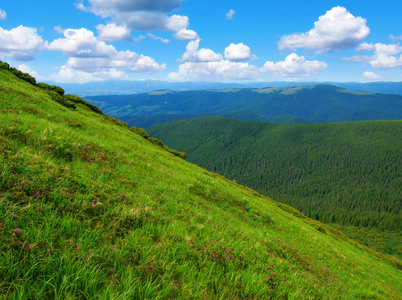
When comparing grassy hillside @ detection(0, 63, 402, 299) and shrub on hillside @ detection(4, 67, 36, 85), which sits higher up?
shrub on hillside @ detection(4, 67, 36, 85)

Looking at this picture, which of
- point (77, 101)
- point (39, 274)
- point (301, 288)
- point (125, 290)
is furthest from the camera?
point (77, 101)

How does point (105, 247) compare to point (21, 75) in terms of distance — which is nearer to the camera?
point (105, 247)

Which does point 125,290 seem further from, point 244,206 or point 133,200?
point 244,206

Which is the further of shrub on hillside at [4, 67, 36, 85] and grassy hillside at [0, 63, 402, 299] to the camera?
shrub on hillside at [4, 67, 36, 85]

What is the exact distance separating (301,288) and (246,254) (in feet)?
5.13

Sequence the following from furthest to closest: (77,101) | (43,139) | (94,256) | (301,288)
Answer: (77,101) → (43,139) → (301,288) → (94,256)

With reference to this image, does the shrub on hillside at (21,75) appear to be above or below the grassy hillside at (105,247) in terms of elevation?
above

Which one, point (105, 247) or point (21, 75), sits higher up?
point (21, 75)

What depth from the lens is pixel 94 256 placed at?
356 cm

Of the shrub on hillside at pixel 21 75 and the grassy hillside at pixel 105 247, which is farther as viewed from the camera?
the shrub on hillside at pixel 21 75

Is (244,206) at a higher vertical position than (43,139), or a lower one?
lower

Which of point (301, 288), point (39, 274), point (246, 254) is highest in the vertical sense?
point (39, 274)

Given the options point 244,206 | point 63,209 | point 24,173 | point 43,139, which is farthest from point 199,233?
point 244,206

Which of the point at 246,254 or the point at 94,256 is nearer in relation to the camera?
the point at 94,256
